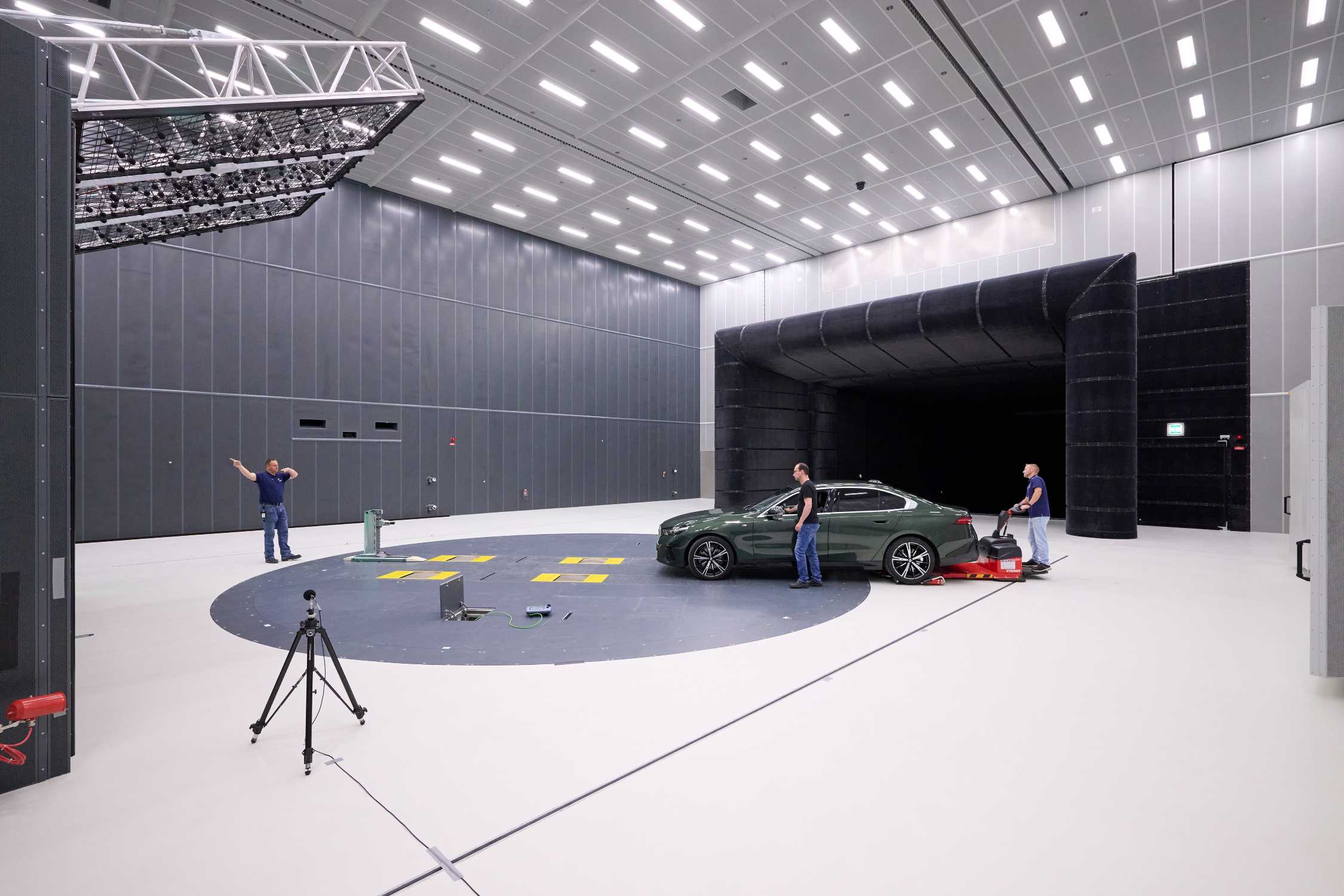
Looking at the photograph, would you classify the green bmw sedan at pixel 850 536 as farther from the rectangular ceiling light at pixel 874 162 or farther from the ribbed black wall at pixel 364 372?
the ribbed black wall at pixel 364 372

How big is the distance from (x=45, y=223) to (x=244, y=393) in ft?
41.1

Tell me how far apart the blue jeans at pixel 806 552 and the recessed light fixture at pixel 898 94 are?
977 cm

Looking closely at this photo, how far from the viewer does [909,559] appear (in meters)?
7.94

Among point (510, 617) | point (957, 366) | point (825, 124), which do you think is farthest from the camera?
point (957, 366)

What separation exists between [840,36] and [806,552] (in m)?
9.29

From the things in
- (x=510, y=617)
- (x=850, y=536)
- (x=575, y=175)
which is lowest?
(x=510, y=617)

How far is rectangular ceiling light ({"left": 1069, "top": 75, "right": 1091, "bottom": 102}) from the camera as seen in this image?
480 inches

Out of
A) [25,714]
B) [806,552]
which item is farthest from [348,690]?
[806,552]

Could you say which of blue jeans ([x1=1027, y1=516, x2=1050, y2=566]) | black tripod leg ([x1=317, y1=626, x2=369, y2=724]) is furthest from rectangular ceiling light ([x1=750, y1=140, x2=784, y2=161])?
black tripod leg ([x1=317, y1=626, x2=369, y2=724])

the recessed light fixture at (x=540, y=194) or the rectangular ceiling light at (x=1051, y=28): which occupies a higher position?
the rectangular ceiling light at (x=1051, y=28)

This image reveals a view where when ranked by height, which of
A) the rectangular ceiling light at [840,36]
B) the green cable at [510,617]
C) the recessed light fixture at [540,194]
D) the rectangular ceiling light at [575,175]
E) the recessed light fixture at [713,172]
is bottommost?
the green cable at [510,617]

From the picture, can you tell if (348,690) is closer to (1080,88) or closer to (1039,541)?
(1039,541)

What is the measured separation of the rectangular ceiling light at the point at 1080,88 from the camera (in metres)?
12.2

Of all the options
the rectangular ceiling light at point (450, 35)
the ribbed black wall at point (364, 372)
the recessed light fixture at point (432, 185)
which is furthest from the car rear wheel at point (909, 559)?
the recessed light fixture at point (432, 185)
